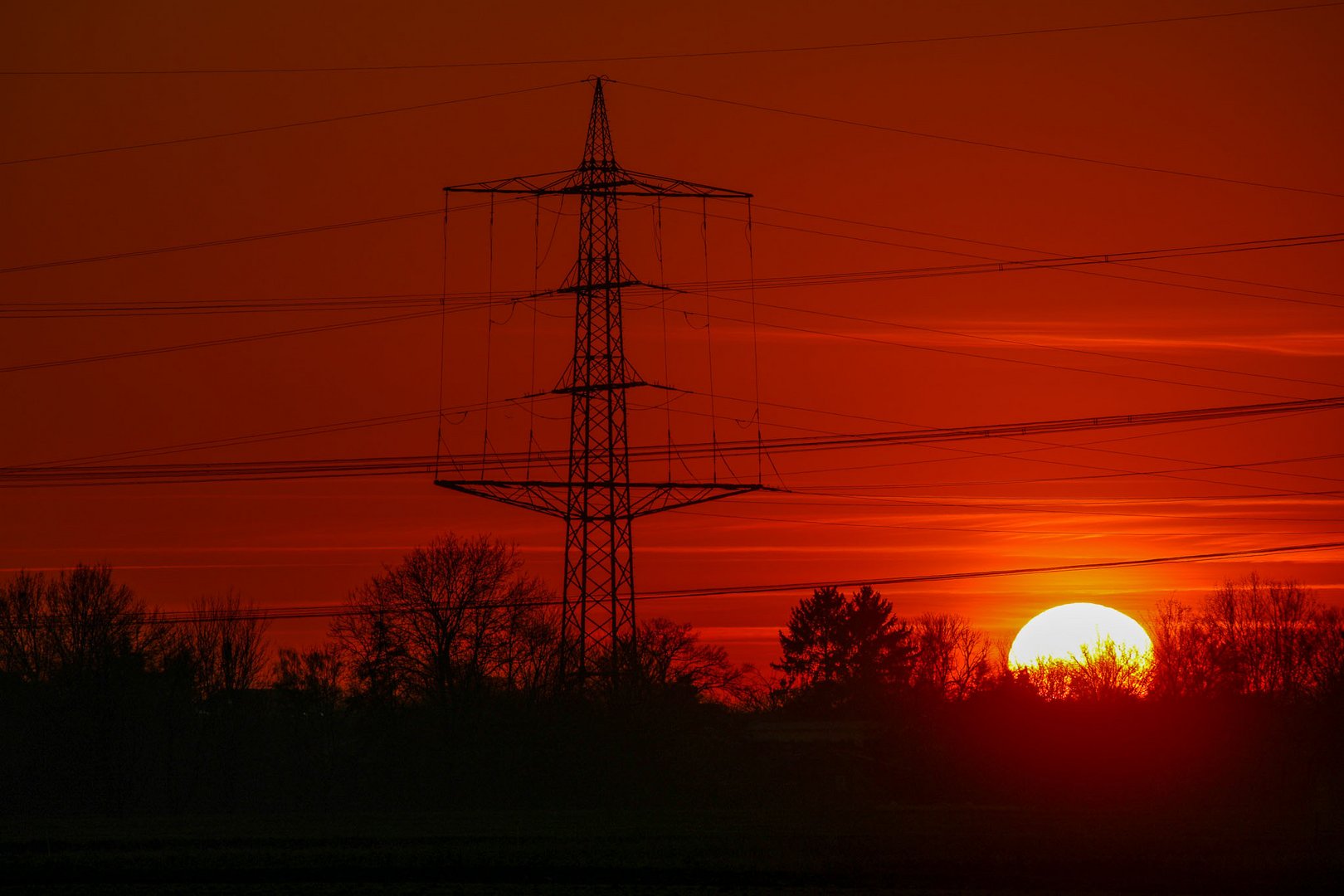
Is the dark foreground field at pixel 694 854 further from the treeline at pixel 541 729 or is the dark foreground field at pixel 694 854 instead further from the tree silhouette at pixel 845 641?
the tree silhouette at pixel 845 641

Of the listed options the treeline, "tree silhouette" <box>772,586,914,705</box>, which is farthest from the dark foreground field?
"tree silhouette" <box>772,586,914,705</box>

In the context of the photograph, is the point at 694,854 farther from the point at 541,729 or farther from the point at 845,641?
the point at 845,641

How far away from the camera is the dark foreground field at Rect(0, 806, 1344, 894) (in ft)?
137

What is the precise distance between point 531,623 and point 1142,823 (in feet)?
117

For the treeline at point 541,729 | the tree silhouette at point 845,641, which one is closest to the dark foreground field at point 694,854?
the treeline at point 541,729

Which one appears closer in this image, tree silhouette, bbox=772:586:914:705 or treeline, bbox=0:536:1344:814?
treeline, bbox=0:536:1344:814

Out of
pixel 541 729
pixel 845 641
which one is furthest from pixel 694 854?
pixel 845 641

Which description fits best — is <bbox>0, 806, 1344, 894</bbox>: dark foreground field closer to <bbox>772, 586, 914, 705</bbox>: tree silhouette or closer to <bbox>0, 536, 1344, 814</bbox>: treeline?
<bbox>0, 536, 1344, 814</bbox>: treeline

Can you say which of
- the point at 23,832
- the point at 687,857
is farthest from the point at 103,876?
the point at 23,832

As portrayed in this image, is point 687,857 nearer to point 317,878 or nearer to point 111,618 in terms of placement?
point 317,878

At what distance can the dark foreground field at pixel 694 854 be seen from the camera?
41.7 metres

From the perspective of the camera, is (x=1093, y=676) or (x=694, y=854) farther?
(x=1093, y=676)

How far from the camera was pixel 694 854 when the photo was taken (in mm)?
49312

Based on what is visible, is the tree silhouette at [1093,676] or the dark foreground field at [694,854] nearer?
the dark foreground field at [694,854]
